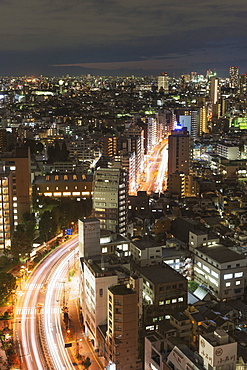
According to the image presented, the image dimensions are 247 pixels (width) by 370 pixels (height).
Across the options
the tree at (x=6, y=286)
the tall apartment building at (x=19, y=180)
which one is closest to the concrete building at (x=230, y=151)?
the tall apartment building at (x=19, y=180)

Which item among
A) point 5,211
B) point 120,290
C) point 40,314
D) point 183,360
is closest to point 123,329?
point 120,290

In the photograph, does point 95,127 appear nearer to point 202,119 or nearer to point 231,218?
point 202,119

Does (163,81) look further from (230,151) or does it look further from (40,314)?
(40,314)

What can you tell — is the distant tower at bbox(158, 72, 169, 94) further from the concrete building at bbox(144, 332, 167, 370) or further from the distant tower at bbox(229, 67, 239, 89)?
the concrete building at bbox(144, 332, 167, 370)

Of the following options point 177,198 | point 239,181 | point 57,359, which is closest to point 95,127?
point 239,181

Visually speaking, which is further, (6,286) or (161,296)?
(6,286)
